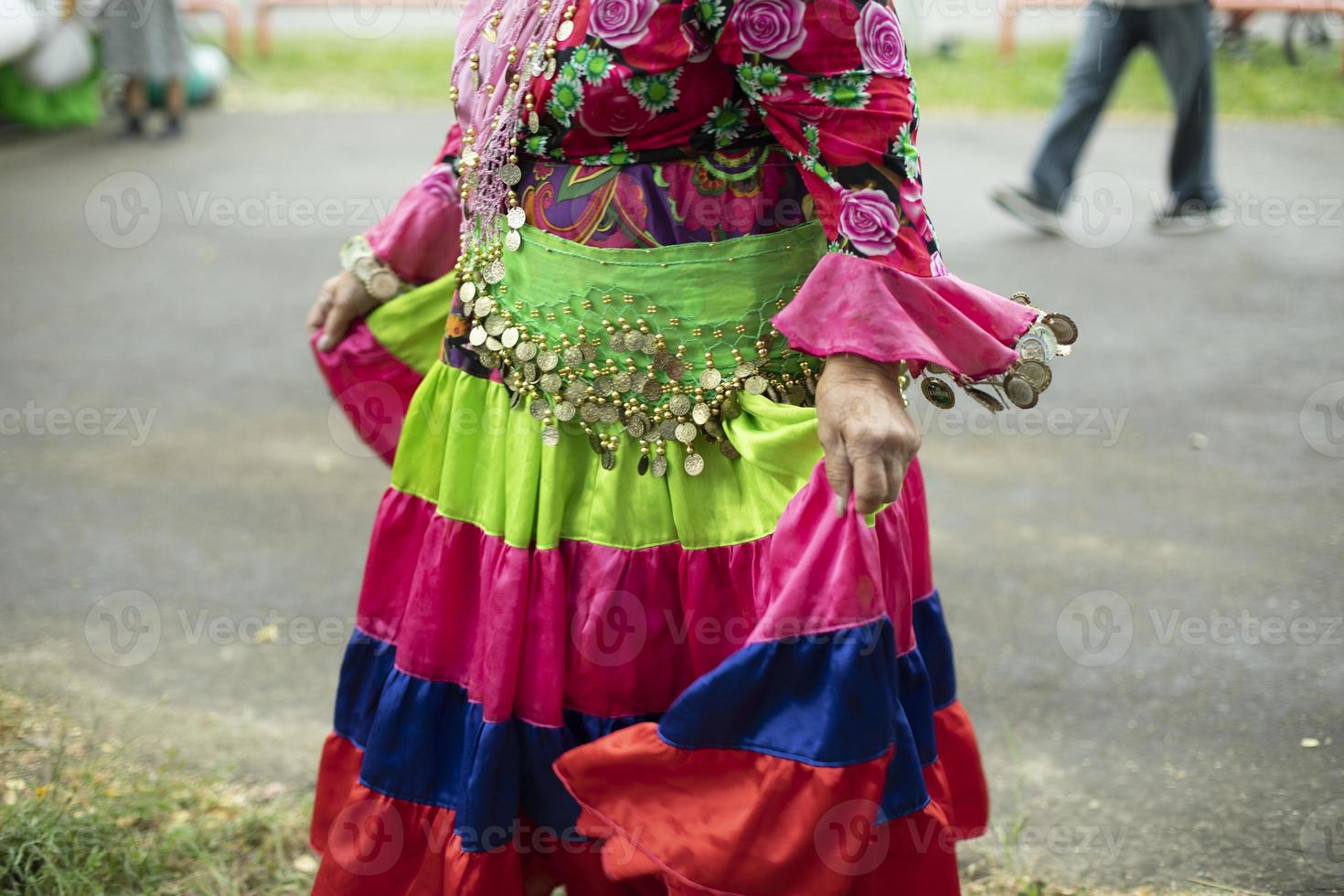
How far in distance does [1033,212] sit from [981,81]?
409cm

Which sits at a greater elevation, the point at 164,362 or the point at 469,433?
the point at 469,433

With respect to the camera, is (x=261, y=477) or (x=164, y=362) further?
(x=164, y=362)

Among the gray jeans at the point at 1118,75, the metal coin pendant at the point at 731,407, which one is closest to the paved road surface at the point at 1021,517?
the gray jeans at the point at 1118,75

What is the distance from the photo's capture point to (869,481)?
143 cm

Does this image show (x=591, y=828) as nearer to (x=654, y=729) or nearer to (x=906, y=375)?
(x=654, y=729)

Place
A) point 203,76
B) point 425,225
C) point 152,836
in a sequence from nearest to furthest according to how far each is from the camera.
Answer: point 425,225 → point 152,836 → point 203,76

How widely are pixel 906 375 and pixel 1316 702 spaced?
6.28 feet

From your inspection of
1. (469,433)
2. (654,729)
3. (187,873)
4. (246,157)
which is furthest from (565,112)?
(246,157)

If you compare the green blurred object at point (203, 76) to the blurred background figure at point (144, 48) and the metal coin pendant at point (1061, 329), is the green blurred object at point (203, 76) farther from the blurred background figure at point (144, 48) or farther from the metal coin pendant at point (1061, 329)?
the metal coin pendant at point (1061, 329)

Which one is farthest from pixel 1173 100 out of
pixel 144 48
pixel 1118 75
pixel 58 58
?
pixel 58 58

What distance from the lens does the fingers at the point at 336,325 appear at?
2119 millimetres

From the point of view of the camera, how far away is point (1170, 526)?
3.90m

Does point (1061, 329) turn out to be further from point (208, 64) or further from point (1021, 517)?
point (208, 64)

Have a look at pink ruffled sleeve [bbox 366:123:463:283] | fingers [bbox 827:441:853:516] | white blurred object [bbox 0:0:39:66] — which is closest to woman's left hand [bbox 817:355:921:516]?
fingers [bbox 827:441:853:516]
